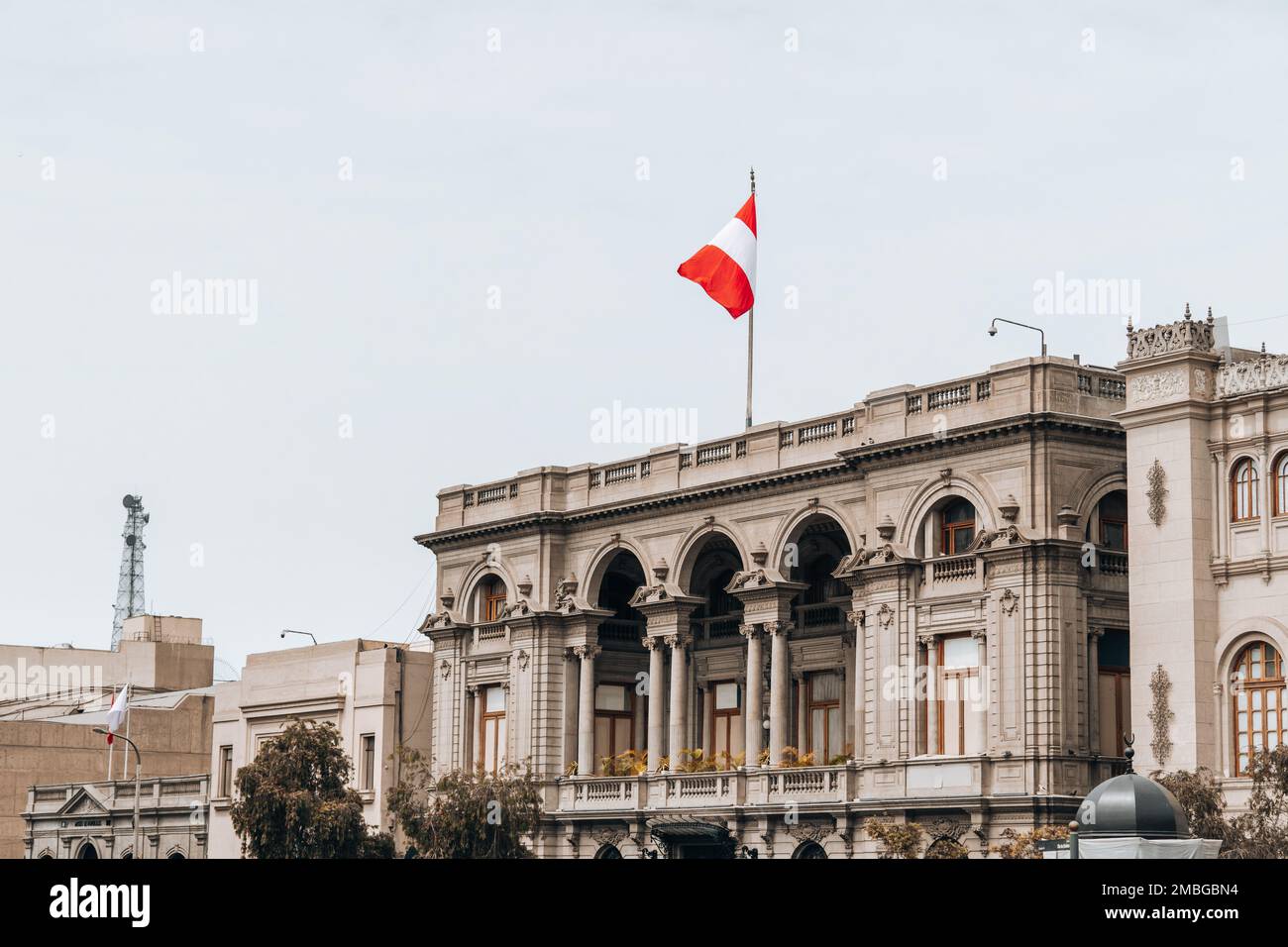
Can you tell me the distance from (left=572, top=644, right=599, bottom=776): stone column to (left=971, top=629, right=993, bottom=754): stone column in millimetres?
19231

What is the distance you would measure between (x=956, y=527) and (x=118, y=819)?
5180 centimetres

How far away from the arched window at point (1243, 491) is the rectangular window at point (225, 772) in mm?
51678

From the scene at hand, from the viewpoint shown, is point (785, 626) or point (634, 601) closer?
point (785, 626)

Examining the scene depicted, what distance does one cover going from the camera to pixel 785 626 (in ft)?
227

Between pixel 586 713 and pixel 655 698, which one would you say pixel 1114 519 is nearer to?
pixel 655 698

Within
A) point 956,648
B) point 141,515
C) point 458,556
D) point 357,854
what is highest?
point 141,515

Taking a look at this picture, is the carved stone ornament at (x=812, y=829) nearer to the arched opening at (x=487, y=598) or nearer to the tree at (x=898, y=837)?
the tree at (x=898, y=837)

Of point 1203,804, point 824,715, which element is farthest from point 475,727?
point 1203,804

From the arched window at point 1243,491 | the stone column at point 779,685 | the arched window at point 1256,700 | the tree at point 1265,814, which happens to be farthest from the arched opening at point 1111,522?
the stone column at point 779,685

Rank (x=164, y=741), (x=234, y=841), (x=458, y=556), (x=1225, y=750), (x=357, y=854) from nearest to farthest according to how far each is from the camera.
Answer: (x=1225, y=750) < (x=357, y=854) < (x=458, y=556) < (x=234, y=841) < (x=164, y=741)

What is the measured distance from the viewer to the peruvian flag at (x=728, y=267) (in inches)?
2876

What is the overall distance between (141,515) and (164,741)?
7277 cm

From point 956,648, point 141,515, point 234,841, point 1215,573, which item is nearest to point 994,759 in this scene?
point 956,648
